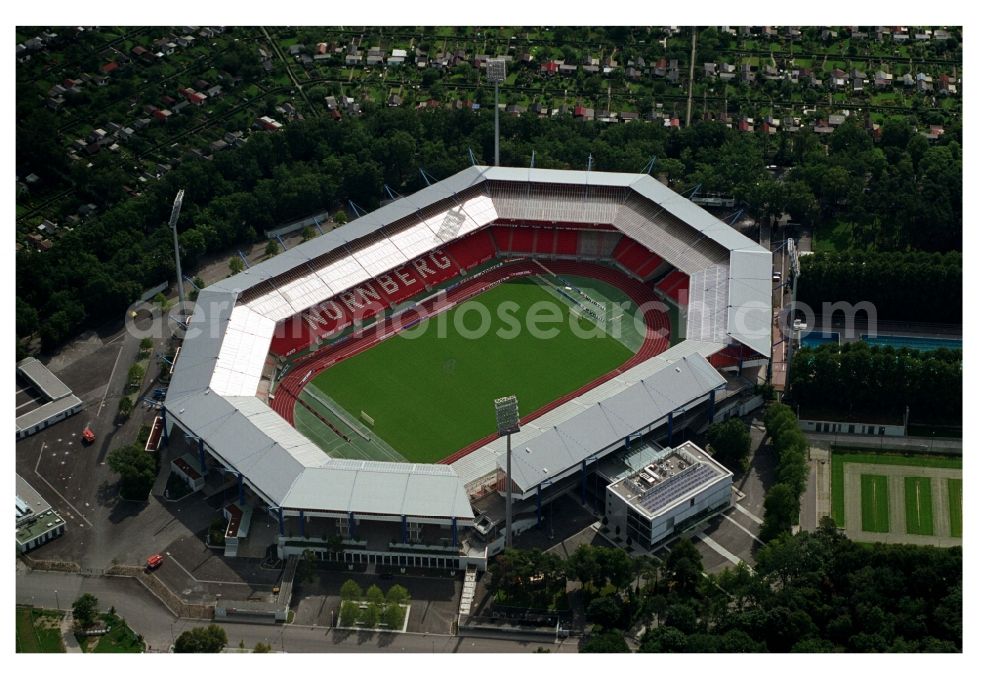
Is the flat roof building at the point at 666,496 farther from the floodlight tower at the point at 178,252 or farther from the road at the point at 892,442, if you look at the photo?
the floodlight tower at the point at 178,252

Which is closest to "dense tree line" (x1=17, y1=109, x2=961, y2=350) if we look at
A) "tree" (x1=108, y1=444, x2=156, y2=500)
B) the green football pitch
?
the green football pitch

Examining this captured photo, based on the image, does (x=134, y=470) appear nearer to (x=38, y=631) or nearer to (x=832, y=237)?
(x=38, y=631)

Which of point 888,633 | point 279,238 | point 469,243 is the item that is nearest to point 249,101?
point 279,238

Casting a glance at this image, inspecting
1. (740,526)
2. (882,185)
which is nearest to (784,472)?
(740,526)

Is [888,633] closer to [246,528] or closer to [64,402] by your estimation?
[246,528]

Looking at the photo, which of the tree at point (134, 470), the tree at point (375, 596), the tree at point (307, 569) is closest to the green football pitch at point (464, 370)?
the tree at point (307, 569)

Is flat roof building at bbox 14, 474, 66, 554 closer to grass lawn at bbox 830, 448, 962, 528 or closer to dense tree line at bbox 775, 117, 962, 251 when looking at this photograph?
grass lawn at bbox 830, 448, 962, 528
